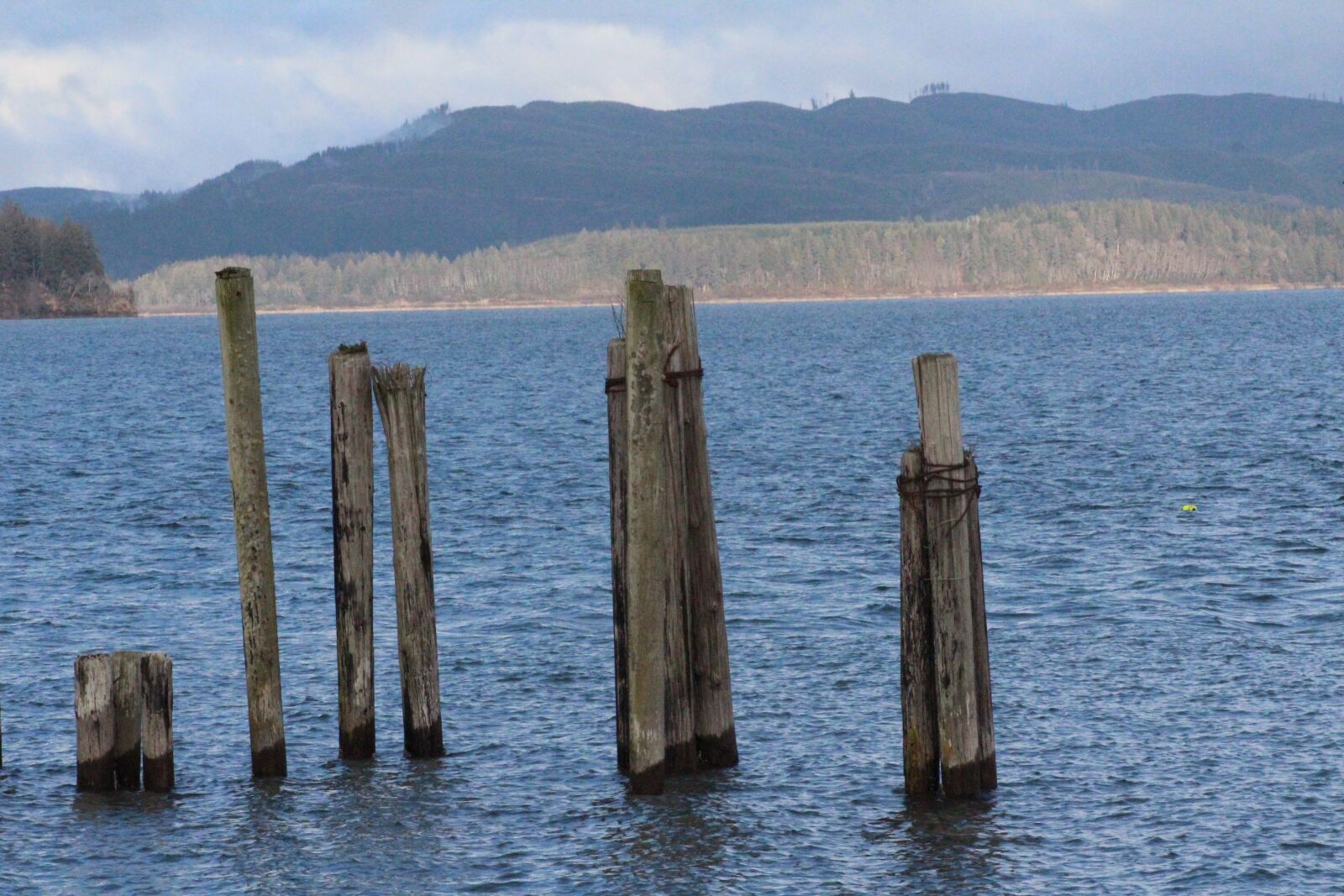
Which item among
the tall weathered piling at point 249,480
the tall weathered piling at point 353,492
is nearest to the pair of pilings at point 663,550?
the tall weathered piling at point 353,492

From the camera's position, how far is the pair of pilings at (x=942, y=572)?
473 inches

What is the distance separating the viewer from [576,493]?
115 feet

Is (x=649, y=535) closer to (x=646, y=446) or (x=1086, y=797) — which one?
(x=646, y=446)

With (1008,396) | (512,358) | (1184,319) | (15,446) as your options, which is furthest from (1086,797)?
(1184,319)

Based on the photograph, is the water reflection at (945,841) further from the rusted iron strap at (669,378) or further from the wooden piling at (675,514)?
the rusted iron strap at (669,378)

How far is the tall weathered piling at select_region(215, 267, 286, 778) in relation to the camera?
12852 millimetres

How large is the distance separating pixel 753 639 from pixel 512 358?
324 feet

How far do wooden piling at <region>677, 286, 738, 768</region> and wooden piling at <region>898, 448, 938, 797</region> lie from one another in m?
1.50

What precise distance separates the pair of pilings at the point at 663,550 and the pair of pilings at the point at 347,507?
1597mm

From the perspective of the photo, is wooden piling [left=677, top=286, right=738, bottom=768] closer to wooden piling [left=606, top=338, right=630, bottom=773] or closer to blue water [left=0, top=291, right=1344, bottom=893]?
wooden piling [left=606, top=338, right=630, bottom=773]

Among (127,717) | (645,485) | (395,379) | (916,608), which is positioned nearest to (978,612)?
(916,608)

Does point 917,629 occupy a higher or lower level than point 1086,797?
higher

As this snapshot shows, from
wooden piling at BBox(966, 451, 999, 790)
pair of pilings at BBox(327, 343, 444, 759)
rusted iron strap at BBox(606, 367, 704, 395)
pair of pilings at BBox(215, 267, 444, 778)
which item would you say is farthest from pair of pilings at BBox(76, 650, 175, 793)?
wooden piling at BBox(966, 451, 999, 790)

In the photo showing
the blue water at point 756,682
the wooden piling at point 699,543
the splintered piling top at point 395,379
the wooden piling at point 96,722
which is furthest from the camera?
the splintered piling top at point 395,379
